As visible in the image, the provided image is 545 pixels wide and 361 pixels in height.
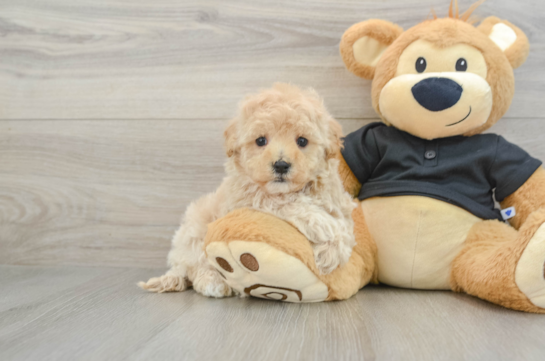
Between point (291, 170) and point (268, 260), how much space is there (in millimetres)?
158

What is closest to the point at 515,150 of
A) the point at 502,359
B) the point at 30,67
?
the point at 502,359

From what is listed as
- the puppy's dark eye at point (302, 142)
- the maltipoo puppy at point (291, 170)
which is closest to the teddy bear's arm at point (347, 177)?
the maltipoo puppy at point (291, 170)

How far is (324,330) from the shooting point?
25.1 inches

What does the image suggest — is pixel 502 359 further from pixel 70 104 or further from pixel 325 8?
pixel 70 104

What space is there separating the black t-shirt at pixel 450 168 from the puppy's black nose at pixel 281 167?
269 mm

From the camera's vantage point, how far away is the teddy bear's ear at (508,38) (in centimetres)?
90

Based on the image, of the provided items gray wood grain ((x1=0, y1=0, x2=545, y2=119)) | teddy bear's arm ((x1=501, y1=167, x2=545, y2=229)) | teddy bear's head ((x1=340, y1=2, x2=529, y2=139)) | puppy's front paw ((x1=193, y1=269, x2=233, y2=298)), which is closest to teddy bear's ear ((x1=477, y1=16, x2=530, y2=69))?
teddy bear's head ((x1=340, y1=2, x2=529, y2=139))

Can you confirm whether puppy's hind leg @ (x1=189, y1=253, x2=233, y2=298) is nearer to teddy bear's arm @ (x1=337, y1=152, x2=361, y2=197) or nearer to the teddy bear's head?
teddy bear's arm @ (x1=337, y1=152, x2=361, y2=197)

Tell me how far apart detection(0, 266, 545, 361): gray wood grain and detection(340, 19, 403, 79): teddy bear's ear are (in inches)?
20.0

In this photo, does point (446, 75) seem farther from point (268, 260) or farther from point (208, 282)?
point (208, 282)

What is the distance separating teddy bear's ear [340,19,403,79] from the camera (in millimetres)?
937

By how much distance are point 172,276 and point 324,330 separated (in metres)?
0.40

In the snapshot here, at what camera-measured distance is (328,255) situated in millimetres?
730

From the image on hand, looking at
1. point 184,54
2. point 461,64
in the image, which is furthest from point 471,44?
point 184,54
